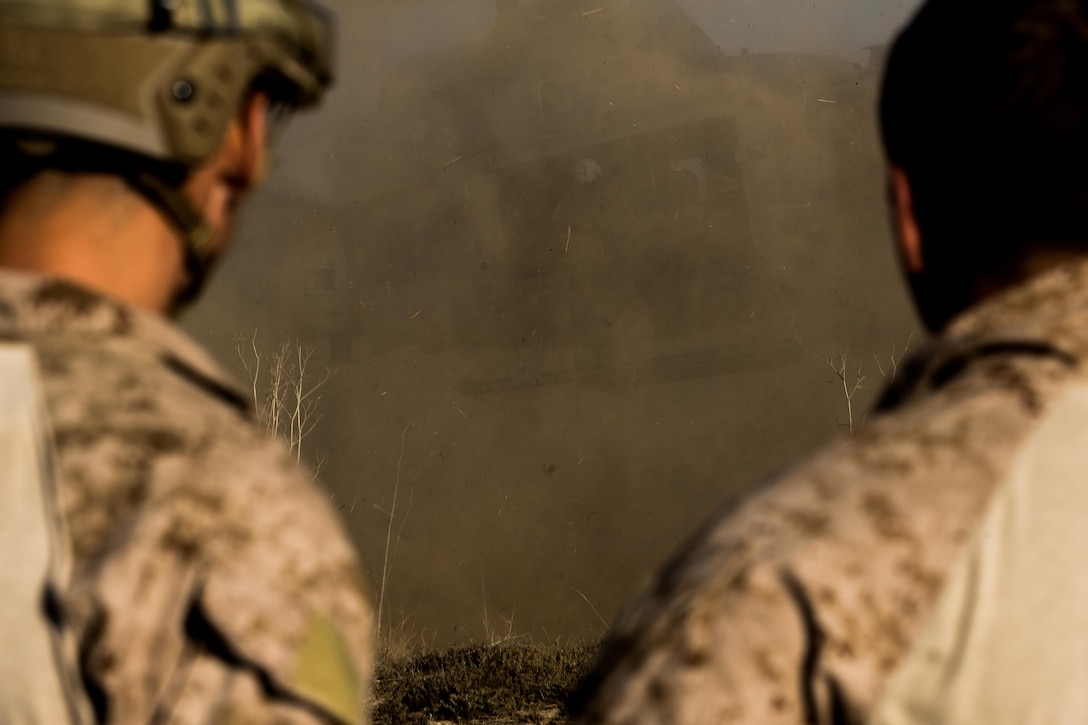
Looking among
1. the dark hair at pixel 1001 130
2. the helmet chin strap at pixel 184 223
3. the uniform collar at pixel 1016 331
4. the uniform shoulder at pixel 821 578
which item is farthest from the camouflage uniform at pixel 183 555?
the dark hair at pixel 1001 130

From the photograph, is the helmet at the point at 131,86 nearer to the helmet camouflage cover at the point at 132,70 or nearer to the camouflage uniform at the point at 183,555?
the helmet camouflage cover at the point at 132,70

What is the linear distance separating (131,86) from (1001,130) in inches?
45.0

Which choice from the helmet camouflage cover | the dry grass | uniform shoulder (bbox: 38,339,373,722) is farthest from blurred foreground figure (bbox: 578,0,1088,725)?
the dry grass

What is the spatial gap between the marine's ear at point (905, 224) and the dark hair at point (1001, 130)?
0.5 inches

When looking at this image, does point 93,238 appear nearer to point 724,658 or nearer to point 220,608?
point 220,608

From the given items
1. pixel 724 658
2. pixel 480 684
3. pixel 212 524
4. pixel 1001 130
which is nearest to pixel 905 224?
pixel 1001 130

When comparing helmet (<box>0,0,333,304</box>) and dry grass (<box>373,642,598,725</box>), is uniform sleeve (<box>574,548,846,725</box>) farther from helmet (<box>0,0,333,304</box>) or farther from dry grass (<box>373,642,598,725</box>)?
dry grass (<box>373,642,598,725</box>)

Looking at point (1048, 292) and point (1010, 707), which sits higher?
point (1048, 292)

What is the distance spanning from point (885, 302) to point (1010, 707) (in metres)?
29.5

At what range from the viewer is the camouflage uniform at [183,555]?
1.35 metres

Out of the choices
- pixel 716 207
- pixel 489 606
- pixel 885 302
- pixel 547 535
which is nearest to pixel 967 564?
pixel 489 606

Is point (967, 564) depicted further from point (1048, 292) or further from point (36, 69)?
point (36, 69)

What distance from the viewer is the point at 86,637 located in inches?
53.1

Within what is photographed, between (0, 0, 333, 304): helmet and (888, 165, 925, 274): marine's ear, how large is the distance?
918 mm
